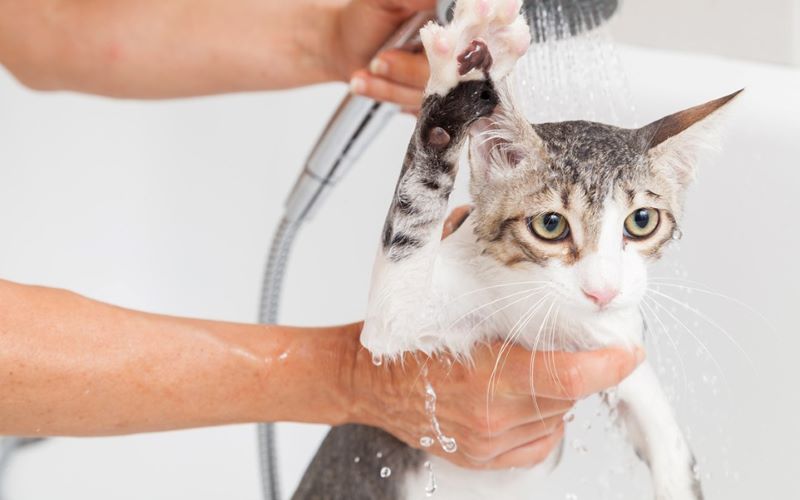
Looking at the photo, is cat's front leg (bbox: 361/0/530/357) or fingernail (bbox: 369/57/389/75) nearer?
cat's front leg (bbox: 361/0/530/357)

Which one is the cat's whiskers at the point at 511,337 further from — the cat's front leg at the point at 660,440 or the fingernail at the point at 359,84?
the fingernail at the point at 359,84

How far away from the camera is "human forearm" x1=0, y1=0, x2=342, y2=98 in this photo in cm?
124

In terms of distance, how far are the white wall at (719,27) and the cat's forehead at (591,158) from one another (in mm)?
583

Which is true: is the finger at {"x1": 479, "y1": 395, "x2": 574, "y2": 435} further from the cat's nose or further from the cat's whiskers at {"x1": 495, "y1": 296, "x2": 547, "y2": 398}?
the cat's nose

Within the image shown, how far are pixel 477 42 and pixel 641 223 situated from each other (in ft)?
0.59

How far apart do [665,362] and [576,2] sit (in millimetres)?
353

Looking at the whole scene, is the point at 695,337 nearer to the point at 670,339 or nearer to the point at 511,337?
the point at 670,339

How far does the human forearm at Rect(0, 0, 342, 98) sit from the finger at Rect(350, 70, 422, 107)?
199 mm

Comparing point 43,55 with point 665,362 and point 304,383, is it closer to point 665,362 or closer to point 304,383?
point 304,383

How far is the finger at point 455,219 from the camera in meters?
0.79

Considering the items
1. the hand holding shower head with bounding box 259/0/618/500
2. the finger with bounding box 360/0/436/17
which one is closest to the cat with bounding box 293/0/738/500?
the hand holding shower head with bounding box 259/0/618/500

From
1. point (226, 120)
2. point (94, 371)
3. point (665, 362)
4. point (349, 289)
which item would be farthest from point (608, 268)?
point (226, 120)

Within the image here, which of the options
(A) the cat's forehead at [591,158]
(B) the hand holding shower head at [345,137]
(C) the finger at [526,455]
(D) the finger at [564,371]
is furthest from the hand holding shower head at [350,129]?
(C) the finger at [526,455]

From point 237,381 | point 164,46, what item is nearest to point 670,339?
point 237,381
